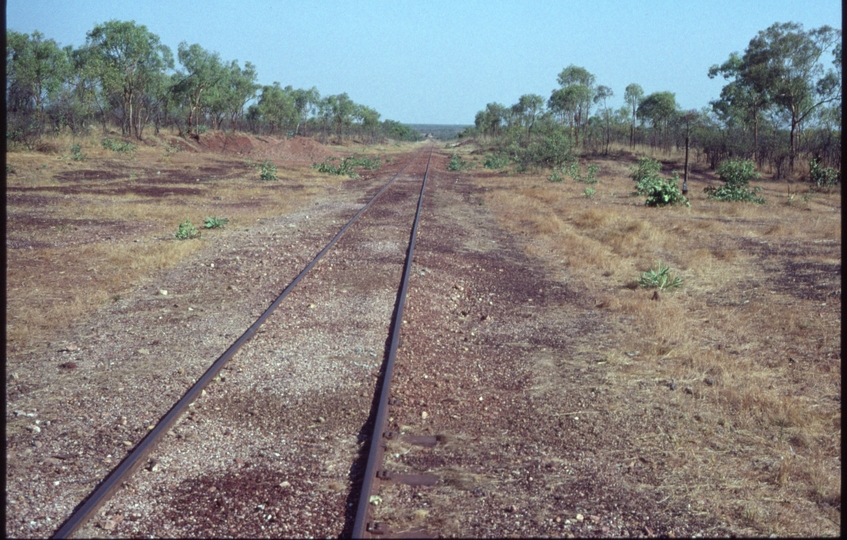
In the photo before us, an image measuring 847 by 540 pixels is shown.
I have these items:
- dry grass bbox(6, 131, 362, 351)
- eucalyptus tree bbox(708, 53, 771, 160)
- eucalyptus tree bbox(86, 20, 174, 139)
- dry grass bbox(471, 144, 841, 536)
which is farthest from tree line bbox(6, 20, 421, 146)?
eucalyptus tree bbox(708, 53, 771, 160)

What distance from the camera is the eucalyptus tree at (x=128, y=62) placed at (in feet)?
157

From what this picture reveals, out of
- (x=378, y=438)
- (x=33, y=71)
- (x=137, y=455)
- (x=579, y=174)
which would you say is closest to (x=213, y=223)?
(x=137, y=455)

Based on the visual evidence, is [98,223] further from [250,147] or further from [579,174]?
[250,147]

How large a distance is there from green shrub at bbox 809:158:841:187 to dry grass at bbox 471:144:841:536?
11531 mm

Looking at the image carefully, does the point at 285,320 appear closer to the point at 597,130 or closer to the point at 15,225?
the point at 15,225

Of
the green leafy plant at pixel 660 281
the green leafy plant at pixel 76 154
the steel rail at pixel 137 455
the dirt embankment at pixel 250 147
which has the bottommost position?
the steel rail at pixel 137 455

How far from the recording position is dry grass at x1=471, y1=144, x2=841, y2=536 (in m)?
4.68

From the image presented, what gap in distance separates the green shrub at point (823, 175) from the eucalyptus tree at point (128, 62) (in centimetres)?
4089

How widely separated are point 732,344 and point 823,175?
995 inches

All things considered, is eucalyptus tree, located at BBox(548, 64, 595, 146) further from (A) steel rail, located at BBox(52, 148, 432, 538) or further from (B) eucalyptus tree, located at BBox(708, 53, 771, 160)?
(A) steel rail, located at BBox(52, 148, 432, 538)

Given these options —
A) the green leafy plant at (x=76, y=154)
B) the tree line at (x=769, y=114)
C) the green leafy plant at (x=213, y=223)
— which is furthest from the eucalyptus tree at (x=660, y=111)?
the green leafy plant at (x=213, y=223)

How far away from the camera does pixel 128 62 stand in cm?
4941

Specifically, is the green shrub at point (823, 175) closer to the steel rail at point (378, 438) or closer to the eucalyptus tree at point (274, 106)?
the steel rail at point (378, 438)

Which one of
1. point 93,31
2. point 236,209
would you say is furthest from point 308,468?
point 93,31
